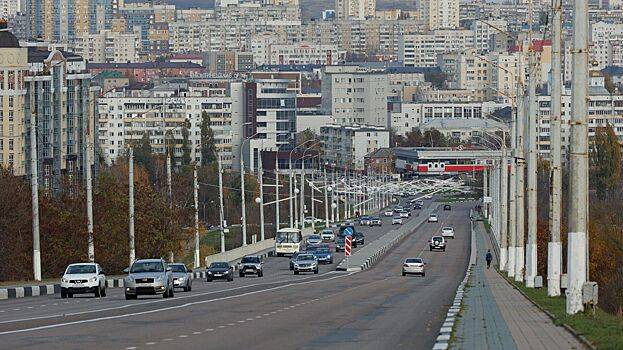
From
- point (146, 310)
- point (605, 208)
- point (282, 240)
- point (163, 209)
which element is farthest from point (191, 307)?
point (605, 208)

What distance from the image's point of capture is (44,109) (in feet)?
456

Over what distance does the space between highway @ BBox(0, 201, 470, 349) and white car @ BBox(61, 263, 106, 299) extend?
1.01ft

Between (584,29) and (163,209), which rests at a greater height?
(584,29)

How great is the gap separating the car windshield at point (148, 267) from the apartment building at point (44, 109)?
72.0 metres

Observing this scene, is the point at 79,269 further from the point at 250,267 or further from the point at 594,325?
the point at 250,267

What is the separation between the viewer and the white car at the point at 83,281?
48188 millimetres

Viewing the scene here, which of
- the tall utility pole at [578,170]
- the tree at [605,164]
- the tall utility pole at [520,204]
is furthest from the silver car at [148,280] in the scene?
the tree at [605,164]

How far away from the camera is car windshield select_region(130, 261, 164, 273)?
47.2 meters

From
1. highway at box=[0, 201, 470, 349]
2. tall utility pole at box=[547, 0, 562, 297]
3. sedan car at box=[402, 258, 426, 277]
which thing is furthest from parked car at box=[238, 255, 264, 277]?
tall utility pole at box=[547, 0, 562, 297]

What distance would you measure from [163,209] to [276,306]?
39530mm

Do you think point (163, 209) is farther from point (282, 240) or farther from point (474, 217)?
point (474, 217)

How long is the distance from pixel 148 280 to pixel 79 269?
406 cm

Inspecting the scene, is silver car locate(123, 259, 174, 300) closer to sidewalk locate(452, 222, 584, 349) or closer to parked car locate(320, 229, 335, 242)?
sidewalk locate(452, 222, 584, 349)

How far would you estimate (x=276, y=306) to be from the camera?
4116 cm
